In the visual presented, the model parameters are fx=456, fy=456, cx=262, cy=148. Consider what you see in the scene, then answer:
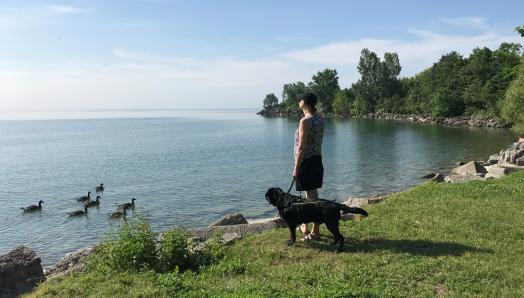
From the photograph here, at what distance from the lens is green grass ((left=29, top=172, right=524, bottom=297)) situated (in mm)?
6762

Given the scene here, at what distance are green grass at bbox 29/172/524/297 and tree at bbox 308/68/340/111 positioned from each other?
138282 millimetres

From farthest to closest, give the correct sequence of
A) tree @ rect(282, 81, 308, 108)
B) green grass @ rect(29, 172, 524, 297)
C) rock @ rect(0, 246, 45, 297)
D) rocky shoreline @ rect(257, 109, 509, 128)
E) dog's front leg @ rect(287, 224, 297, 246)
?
1. tree @ rect(282, 81, 308, 108)
2. rocky shoreline @ rect(257, 109, 509, 128)
3. rock @ rect(0, 246, 45, 297)
4. dog's front leg @ rect(287, 224, 297, 246)
5. green grass @ rect(29, 172, 524, 297)

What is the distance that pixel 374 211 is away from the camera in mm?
12219

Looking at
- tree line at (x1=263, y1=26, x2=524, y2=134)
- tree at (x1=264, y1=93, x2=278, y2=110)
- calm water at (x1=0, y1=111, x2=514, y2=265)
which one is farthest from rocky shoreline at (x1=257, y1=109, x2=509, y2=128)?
tree at (x1=264, y1=93, x2=278, y2=110)

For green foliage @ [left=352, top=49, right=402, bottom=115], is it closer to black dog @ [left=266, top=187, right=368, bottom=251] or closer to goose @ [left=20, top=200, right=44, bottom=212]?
goose @ [left=20, top=200, right=44, bottom=212]

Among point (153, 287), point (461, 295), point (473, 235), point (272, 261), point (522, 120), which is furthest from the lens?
point (522, 120)

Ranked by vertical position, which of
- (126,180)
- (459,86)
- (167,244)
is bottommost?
(126,180)

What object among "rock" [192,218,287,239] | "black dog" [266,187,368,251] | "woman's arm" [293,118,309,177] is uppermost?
"woman's arm" [293,118,309,177]

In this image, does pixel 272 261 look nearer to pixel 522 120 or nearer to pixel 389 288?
pixel 389 288

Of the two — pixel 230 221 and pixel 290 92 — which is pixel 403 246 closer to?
pixel 230 221

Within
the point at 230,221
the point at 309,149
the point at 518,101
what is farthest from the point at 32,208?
the point at 518,101

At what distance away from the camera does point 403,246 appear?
880 cm

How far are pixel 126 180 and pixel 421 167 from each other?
71.1ft

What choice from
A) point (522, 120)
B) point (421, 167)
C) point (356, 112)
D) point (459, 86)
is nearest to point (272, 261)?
point (421, 167)
